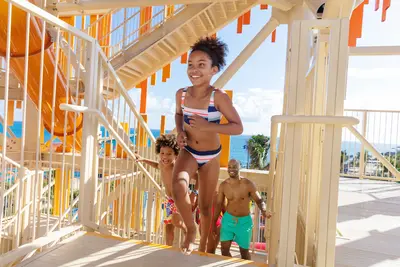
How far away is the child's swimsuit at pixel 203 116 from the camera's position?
2.32 m

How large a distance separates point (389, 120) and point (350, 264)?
5.63 meters

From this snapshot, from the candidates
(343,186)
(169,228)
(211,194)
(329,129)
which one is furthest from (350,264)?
(343,186)

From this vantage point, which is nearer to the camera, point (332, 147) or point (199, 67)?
point (332, 147)

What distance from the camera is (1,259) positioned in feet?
5.59

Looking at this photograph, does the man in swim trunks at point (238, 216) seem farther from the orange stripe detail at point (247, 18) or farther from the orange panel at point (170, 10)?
the orange stripe detail at point (247, 18)

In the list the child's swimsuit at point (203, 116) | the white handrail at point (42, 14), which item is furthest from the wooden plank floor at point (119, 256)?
the white handrail at point (42, 14)

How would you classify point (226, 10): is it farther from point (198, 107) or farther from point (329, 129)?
point (329, 129)

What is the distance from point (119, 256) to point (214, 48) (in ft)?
5.26

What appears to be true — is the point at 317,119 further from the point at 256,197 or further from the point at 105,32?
the point at 105,32

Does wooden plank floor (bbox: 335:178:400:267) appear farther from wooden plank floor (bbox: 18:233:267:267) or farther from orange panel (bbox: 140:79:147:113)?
orange panel (bbox: 140:79:147:113)

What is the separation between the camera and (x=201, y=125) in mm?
2184

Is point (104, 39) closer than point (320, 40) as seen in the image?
No

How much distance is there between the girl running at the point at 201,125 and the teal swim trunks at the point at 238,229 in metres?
1.17

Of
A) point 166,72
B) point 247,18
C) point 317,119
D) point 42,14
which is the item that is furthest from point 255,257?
point 247,18
